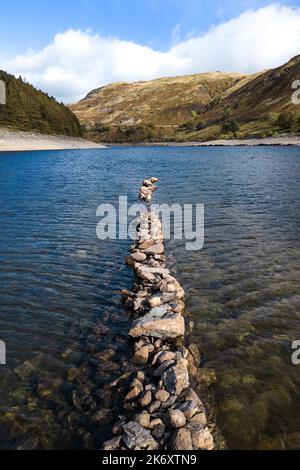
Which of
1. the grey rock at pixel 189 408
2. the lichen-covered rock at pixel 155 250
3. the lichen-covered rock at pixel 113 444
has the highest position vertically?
the lichen-covered rock at pixel 155 250

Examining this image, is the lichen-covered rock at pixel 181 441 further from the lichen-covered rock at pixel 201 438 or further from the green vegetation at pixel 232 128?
the green vegetation at pixel 232 128

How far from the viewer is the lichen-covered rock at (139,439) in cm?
766

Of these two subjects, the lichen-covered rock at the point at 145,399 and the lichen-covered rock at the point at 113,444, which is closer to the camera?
the lichen-covered rock at the point at 113,444

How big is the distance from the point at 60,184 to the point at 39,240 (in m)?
29.2

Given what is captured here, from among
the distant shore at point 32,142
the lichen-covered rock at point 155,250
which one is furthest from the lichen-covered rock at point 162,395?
the distant shore at point 32,142

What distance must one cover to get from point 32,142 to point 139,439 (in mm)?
146868

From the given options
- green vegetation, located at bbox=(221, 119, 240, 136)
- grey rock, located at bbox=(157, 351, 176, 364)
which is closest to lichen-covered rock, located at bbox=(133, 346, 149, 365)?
grey rock, located at bbox=(157, 351, 176, 364)

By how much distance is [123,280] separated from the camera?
56.2 feet

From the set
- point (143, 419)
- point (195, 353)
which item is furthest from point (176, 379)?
point (195, 353)

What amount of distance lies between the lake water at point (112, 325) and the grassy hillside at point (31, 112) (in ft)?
442

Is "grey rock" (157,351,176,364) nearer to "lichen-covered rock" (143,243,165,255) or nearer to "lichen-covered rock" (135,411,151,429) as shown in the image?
"lichen-covered rock" (135,411,151,429)

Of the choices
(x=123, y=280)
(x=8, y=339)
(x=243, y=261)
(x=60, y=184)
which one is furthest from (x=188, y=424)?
(x=60, y=184)

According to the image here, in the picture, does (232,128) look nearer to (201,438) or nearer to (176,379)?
(176,379)
